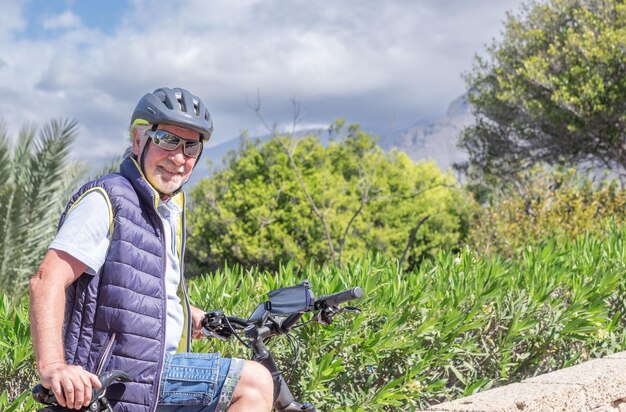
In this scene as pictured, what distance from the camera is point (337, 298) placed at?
102 inches

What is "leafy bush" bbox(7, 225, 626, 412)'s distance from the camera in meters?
3.84

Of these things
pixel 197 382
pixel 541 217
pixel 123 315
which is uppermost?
pixel 541 217

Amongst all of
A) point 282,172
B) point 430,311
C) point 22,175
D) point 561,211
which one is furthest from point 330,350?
point 282,172

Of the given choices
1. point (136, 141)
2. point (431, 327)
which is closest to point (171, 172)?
point (136, 141)

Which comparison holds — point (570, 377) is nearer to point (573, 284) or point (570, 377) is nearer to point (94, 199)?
point (573, 284)

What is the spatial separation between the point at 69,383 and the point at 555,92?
60.8ft

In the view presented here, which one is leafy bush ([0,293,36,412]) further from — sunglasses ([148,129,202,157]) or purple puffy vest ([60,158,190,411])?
sunglasses ([148,129,202,157])

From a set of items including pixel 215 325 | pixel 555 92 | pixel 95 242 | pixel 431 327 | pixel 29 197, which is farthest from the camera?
pixel 555 92

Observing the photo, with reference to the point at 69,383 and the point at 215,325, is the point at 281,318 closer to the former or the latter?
the point at 215,325

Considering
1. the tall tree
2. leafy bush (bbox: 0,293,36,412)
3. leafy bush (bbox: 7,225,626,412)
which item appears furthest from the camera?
the tall tree

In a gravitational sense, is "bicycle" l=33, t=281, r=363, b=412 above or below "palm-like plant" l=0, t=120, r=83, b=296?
below

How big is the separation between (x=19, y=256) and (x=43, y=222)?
742mm

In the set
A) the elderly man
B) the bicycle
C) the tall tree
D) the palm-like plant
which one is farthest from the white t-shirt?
the tall tree

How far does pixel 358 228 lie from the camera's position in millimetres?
25031
